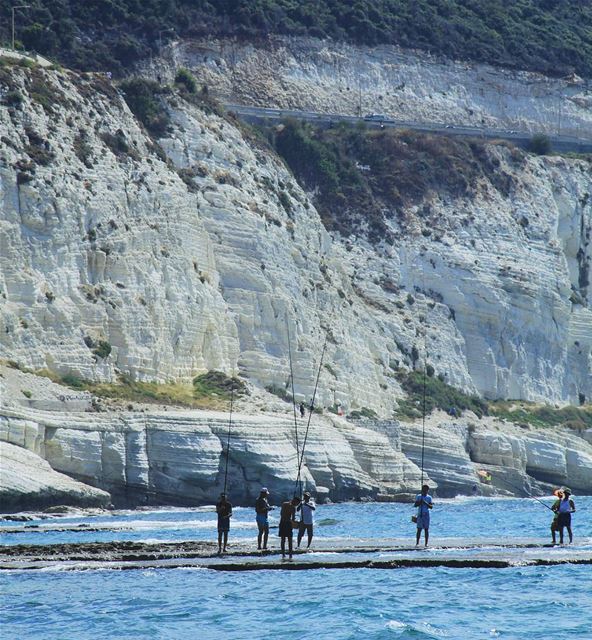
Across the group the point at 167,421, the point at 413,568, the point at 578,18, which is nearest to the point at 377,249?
the point at 167,421

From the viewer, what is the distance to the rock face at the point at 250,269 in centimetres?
5994

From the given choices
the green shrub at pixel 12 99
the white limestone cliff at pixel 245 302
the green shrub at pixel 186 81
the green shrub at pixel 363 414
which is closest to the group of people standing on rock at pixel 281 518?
the white limestone cliff at pixel 245 302

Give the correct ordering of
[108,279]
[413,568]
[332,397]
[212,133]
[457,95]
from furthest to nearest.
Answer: [457,95], [212,133], [332,397], [108,279], [413,568]

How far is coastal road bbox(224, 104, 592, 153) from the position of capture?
283ft

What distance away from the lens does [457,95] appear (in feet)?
332

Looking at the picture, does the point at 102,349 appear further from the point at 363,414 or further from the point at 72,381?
the point at 363,414

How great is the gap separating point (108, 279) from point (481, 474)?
18239 millimetres

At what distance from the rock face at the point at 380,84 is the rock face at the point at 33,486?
41692mm

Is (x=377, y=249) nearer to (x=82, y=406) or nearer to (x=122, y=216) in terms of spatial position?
(x=122, y=216)

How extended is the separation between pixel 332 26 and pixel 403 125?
9053 mm

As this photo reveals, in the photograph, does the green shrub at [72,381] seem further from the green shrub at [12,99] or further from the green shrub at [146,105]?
the green shrub at [146,105]

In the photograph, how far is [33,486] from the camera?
153ft

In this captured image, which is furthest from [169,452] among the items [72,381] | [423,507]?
[423,507]

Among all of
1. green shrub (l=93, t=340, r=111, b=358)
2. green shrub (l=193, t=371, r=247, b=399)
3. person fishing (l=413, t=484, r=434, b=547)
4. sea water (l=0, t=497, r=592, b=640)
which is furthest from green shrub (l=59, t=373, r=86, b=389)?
sea water (l=0, t=497, r=592, b=640)
